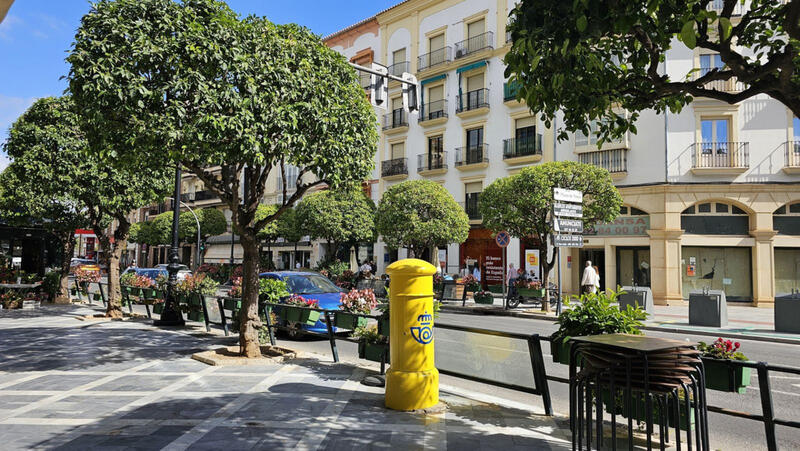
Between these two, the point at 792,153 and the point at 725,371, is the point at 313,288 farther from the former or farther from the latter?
the point at 792,153

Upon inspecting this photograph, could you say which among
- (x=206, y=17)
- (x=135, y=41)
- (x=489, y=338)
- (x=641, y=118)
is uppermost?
(x=641, y=118)

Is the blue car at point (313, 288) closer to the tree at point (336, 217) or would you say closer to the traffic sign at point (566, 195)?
the traffic sign at point (566, 195)

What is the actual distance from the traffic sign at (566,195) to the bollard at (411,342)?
35.7 feet

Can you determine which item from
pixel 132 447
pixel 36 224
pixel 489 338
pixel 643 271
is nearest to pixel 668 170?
pixel 643 271

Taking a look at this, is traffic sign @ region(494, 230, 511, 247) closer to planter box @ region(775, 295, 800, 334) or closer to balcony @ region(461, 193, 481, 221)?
planter box @ region(775, 295, 800, 334)

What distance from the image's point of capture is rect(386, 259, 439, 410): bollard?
5.22 meters

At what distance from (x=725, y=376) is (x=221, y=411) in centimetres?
462

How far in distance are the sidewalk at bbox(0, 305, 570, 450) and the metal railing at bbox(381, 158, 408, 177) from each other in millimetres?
24673

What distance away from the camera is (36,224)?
59.7 feet

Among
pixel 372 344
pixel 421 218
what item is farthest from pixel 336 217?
pixel 372 344

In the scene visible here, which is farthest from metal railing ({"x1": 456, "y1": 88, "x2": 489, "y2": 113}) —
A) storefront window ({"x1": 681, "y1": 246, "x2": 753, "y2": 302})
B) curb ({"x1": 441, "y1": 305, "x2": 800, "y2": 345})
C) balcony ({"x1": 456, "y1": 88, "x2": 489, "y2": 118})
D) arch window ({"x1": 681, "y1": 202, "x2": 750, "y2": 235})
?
curb ({"x1": 441, "y1": 305, "x2": 800, "y2": 345})

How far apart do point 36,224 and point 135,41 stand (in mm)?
15488

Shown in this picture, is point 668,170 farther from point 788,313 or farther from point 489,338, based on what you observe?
point 489,338

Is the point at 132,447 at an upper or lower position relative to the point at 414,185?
lower
